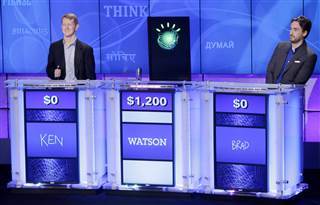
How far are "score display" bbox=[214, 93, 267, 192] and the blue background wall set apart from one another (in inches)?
104

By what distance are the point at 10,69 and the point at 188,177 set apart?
11.4 ft

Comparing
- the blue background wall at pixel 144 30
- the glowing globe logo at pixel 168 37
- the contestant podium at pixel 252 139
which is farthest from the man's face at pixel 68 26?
the blue background wall at pixel 144 30

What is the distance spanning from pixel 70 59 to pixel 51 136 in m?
0.81

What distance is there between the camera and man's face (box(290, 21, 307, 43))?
17.7ft

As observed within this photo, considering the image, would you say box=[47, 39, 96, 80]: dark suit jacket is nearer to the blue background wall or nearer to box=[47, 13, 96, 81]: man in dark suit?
box=[47, 13, 96, 81]: man in dark suit

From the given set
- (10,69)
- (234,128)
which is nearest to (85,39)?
(10,69)

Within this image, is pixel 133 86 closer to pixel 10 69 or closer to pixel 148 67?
pixel 148 67

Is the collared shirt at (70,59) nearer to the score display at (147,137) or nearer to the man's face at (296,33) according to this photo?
the score display at (147,137)

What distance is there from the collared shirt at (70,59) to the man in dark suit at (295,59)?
156 centimetres

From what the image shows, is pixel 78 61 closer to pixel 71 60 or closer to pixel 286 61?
pixel 71 60

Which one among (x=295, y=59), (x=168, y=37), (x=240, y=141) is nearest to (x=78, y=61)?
(x=168, y=37)

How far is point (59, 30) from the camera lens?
785 cm

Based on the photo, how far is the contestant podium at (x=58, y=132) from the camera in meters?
5.24

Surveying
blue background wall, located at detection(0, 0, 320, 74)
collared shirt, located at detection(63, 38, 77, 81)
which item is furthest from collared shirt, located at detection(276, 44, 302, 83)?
blue background wall, located at detection(0, 0, 320, 74)
